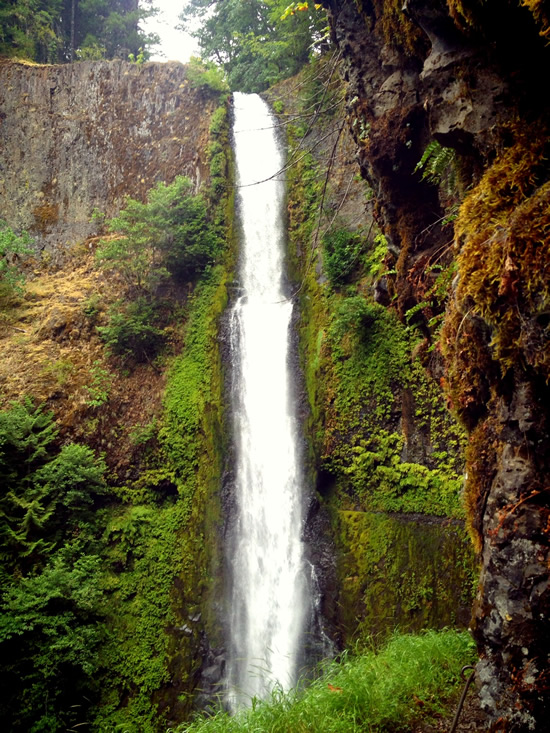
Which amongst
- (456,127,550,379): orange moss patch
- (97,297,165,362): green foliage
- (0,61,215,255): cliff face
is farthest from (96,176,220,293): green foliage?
(456,127,550,379): orange moss patch

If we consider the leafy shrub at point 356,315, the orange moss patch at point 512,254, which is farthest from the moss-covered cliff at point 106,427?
the orange moss patch at point 512,254

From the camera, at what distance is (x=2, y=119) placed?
1578cm

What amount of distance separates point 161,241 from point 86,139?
716cm

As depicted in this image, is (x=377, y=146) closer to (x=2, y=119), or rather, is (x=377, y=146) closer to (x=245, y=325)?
(x=245, y=325)

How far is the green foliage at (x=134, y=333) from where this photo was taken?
35.2 feet

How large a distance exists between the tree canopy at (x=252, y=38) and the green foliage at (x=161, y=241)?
668 centimetres

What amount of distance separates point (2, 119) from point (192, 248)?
962cm

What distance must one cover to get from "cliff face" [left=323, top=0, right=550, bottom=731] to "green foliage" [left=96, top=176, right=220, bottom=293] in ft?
27.0

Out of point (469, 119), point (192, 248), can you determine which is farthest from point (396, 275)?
point (192, 248)

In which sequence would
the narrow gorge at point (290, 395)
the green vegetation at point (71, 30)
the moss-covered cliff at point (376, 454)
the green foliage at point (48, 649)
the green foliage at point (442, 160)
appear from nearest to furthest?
the narrow gorge at point (290, 395)
the green foliage at point (442, 160)
the green foliage at point (48, 649)
the moss-covered cliff at point (376, 454)
the green vegetation at point (71, 30)

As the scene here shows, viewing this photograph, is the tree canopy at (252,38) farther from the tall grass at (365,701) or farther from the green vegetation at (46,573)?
the tall grass at (365,701)

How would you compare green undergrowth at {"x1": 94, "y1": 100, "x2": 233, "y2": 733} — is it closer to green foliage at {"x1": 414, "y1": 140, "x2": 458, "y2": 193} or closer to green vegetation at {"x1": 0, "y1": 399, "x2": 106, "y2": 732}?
green vegetation at {"x1": 0, "y1": 399, "x2": 106, "y2": 732}

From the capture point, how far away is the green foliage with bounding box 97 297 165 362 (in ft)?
35.2

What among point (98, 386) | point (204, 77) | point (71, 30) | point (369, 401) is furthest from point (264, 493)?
point (71, 30)
